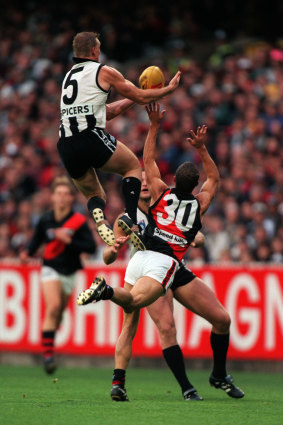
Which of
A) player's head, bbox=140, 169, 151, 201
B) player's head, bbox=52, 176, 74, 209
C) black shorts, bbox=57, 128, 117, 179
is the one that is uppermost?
black shorts, bbox=57, 128, 117, 179

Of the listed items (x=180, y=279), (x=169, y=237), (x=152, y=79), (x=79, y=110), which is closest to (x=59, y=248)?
(x=180, y=279)

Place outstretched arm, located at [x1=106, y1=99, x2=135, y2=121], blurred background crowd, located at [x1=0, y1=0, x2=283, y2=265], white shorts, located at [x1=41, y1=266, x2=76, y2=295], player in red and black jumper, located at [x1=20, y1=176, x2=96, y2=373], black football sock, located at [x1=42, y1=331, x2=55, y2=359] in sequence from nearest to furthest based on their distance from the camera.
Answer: outstretched arm, located at [x1=106, y1=99, x2=135, y2=121]
black football sock, located at [x1=42, y1=331, x2=55, y2=359]
player in red and black jumper, located at [x1=20, y1=176, x2=96, y2=373]
white shorts, located at [x1=41, y1=266, x2=76, y2=295]
blurred background crowd, located at [x1=0, y1=0, x2=283, y2=265]

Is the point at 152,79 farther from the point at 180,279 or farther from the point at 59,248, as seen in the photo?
the point at 59,248

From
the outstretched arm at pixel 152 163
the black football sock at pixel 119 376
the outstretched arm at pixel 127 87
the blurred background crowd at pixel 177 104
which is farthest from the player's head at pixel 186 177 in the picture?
the blurred background crowd at pixel 177 104

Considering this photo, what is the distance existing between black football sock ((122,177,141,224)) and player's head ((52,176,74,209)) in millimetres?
3988

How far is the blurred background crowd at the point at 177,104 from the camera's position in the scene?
15.4 m

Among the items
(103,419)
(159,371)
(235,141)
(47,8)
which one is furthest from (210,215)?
(47,8)

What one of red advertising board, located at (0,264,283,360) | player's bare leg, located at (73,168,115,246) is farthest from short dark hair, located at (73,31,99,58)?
red advertising board, located at (0,264,283,360)

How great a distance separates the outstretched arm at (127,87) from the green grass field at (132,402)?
8.80ft

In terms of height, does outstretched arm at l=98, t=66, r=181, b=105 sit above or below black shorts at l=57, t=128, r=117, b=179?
above

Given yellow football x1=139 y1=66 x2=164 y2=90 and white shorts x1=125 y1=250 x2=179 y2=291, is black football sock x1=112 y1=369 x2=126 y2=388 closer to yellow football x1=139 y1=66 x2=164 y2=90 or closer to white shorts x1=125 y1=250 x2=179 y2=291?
white shorts x1=125 y1=250 x2=179 y2=291

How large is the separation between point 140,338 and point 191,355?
77 cm

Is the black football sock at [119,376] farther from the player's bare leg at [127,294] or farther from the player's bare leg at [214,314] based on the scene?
the player's bare leg at [214,314]

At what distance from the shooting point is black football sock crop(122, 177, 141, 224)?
900 centimetres
